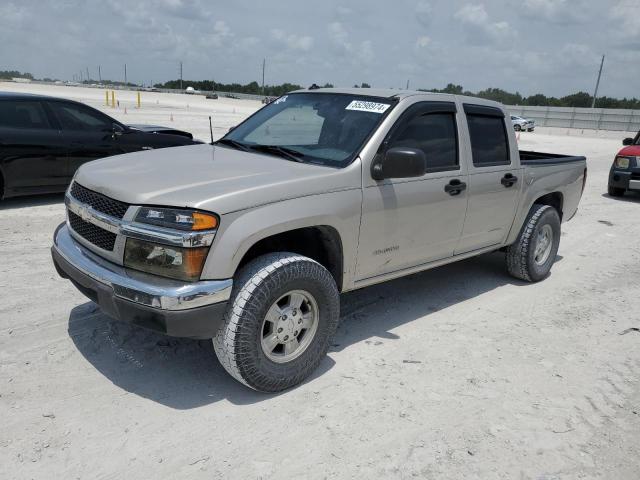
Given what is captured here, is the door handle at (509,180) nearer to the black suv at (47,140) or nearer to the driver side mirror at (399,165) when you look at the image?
the driver side mirror at (399,165)

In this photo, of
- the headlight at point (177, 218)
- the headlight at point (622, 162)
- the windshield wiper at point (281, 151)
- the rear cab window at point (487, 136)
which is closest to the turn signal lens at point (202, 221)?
the headlight at point (177, 218)

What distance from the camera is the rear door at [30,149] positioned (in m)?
7.48

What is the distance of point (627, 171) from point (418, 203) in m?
9.05

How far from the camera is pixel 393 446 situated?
3051mm

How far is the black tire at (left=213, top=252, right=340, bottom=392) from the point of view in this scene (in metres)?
3.18

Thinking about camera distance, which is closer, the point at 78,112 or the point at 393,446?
the point at 393,446

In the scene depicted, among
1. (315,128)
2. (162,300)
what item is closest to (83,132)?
(315,128)

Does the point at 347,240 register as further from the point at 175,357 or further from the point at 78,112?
the point at 78,112

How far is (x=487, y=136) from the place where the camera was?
16.5 ft

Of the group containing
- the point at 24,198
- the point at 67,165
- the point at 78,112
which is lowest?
the point at 24,198

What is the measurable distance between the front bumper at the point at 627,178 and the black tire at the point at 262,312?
32.5ft

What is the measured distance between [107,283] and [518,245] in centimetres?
418

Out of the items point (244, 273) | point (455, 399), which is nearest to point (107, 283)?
point (244, 273)

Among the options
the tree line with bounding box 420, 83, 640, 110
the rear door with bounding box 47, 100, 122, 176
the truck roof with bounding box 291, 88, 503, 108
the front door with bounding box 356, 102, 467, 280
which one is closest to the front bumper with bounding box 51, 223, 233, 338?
the front door with bounding box 356, 102, 467, 280
